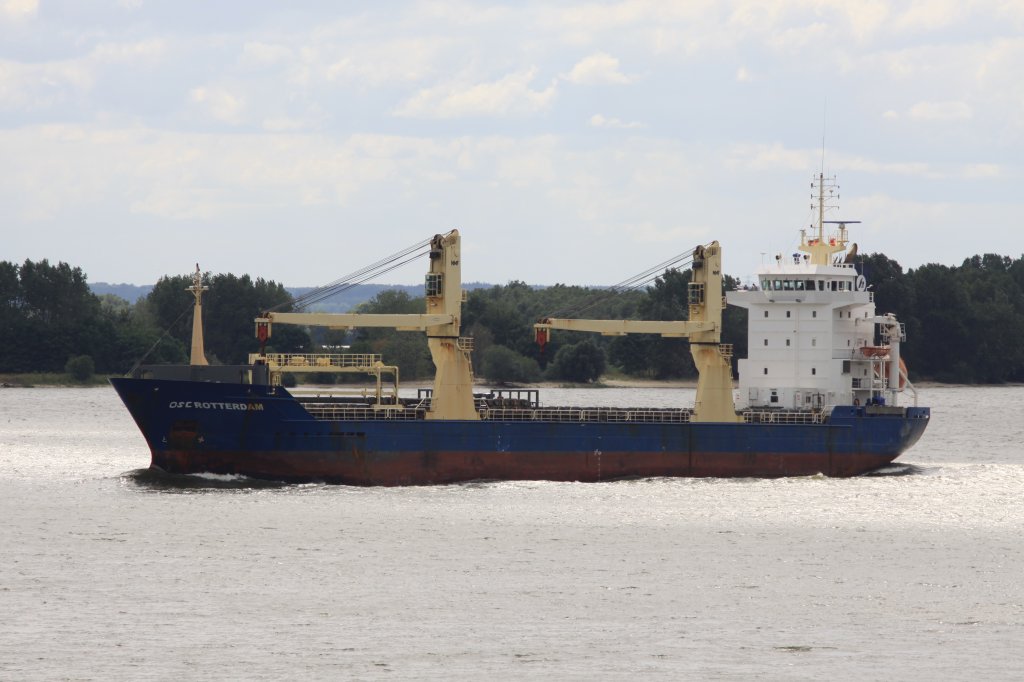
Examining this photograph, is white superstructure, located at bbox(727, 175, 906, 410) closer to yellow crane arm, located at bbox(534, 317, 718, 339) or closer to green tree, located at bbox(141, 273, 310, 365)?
yellow crane arm, located at bbox(534, 317, 718, 339)

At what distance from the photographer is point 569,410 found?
160 ft

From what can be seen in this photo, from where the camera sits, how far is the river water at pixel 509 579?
24.4 meters

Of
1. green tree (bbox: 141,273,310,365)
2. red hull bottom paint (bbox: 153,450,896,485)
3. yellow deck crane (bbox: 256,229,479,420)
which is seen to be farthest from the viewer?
green tree (bbox: 141,273,310,365)

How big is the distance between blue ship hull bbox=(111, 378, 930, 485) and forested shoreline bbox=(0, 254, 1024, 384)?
58.1 metres

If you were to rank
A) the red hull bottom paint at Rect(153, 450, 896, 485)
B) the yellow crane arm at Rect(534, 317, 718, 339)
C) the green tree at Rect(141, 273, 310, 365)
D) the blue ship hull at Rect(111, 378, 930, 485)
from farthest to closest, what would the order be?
1. the green tree at Rect(141, 273, 310, 365)
2. the yellow crane arm at Rect(534, 317, 718, 339)
3. the red hull bottom paint at Rect(153, 450, 896, 485)
4. the blue ship hull at Rect(111, 378, 930, 485)

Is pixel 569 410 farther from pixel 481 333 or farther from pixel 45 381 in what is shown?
pixel 45 381

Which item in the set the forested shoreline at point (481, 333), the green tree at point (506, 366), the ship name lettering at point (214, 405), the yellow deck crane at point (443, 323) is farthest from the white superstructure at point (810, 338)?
the green tree at point (506, 366)

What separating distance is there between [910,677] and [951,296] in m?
110

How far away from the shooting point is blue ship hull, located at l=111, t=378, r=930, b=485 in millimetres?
43125

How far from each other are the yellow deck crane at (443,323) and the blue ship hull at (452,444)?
2.80 ft

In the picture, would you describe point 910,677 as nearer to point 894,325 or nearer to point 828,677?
point 828,677

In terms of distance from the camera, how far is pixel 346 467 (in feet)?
145

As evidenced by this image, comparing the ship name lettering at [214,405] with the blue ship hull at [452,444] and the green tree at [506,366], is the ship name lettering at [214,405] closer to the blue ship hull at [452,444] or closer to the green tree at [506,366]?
the blue ship hull at [452,444]

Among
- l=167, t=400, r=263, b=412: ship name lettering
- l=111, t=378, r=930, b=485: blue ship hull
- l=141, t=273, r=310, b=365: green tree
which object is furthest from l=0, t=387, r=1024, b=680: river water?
l=141, t=273, r=310, b=365: green tree
